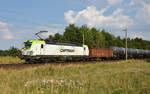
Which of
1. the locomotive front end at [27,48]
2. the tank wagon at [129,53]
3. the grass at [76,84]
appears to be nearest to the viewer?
the grass at [76,84]

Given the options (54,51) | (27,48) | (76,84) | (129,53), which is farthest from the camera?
(129,53)

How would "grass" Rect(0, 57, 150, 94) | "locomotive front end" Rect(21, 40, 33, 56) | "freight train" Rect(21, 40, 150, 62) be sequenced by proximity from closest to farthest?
1. "grass" Rect(0, 57, 150, 94)
2. "locomotive front end" Rect(21, 40, 33, 56)
3. "freight train" Rect(21, 40, 150, 62)

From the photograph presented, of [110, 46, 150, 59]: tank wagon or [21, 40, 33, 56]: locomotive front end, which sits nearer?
[21, 40, 33, 56]: locomotive front end

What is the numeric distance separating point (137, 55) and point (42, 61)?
115ft

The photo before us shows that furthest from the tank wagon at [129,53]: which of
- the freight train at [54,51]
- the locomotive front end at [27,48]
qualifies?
the locomotive front end at [27,48]

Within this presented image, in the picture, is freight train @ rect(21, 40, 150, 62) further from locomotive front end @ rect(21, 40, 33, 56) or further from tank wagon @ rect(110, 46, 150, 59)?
tank wagon @ rect(110, 46, 150, 59)

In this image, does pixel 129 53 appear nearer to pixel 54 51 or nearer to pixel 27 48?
pixel 54 51

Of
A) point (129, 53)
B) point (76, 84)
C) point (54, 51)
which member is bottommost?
point (76, 84)

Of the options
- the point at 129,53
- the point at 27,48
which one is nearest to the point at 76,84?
the point at 27,48

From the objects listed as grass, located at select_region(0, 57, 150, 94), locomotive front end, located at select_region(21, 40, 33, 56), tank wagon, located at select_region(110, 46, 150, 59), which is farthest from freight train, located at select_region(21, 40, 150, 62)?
grass, located at select_region(0, 57, 150, 94)

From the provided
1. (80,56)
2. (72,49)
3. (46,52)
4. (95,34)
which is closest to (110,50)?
(80,56)

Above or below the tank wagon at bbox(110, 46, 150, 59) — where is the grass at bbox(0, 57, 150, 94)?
below

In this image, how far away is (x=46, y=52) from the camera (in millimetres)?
24031

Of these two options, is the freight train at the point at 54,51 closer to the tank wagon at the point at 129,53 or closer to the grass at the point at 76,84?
the tank wagon at the point at 129,53
